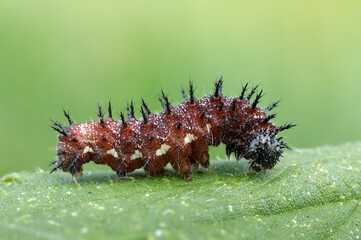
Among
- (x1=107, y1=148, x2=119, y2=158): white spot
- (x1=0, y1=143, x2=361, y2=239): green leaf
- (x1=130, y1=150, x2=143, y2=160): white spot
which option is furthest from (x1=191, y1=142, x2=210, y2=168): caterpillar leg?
(x1=107, y1=148, x2=119, y2=158): white spot

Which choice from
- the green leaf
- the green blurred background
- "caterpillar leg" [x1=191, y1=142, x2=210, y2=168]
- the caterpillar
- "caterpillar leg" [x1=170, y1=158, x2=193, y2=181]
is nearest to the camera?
the green leaf

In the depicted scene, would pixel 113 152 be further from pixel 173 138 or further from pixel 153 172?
pixel 173 138

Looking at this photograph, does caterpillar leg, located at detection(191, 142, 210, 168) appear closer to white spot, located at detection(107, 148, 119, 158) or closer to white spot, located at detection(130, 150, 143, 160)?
white spot, located at detection(130, 150, 143, 160)

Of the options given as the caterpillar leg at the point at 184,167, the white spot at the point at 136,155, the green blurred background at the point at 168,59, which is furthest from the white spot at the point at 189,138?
the green blurred background at the point at 168,59

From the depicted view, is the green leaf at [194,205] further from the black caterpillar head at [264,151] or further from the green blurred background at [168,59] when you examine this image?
the green blurred background at [168,59]

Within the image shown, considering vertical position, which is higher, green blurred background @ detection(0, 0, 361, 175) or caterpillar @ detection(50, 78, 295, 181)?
green blurred background @ detection(0, 0, 361, 175)

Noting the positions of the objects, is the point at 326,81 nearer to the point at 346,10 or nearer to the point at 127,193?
the point at 346,10
